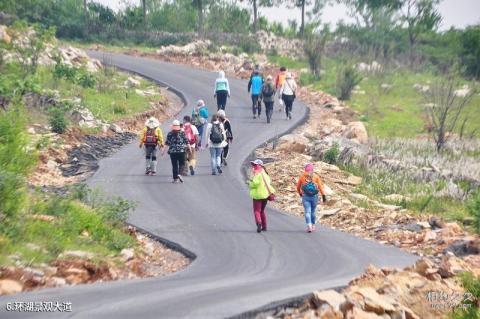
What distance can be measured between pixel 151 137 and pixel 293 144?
5.67 meters

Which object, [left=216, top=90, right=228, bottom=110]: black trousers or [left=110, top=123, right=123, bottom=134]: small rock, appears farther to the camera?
[left=216, top=90, right=228, bottom=110]: black trousers

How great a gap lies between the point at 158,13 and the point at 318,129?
3635cm

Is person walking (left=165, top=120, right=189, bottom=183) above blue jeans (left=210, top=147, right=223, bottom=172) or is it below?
above

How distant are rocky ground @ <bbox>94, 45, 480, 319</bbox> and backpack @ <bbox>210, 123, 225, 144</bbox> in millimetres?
1810

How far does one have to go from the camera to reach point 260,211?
636 inches

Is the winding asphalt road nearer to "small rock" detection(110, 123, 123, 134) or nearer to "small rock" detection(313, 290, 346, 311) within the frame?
"small rock" detection(313, 290, 346, 311)

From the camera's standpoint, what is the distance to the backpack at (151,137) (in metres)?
20.1

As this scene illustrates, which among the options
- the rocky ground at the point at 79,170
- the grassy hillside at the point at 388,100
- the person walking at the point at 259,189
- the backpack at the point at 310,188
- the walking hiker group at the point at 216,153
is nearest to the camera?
the rocky ground at the point at 79,170

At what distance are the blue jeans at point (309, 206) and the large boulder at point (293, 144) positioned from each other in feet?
25.7

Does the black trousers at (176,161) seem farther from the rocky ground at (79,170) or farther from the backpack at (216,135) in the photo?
the rocky ground at (79,170)

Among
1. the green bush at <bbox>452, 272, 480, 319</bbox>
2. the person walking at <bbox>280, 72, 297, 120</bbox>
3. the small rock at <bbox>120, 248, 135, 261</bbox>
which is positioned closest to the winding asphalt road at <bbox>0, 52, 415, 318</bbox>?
the small rock at <bbox>120, 248, 135, 261</bbox>

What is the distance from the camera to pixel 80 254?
13.1 metres

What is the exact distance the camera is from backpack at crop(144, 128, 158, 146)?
20.1m

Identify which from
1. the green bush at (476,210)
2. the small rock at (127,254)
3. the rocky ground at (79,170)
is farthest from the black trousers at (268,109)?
the small rock at (127,254)
